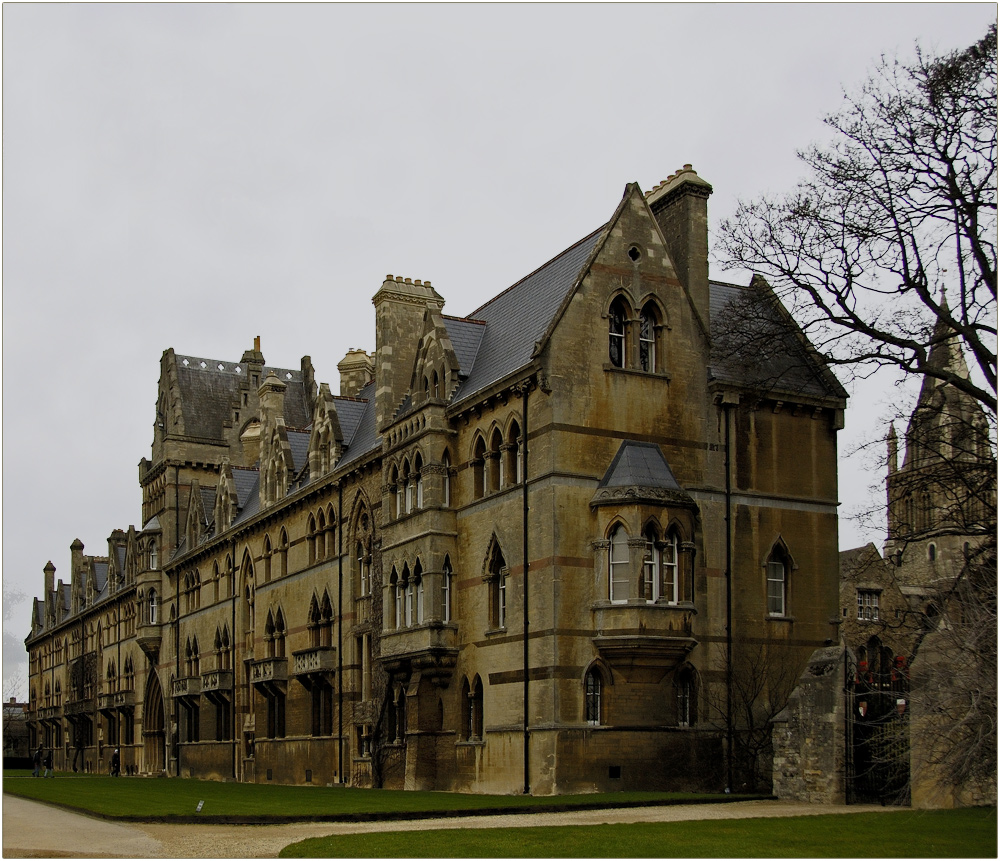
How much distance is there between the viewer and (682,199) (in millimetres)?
37344

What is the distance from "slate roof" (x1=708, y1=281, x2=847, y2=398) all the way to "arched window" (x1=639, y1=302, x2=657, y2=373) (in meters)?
1.75

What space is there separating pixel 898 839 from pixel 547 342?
16389 millimetres

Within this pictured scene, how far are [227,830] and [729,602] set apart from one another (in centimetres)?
1499

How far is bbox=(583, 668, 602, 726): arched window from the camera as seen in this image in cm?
3266

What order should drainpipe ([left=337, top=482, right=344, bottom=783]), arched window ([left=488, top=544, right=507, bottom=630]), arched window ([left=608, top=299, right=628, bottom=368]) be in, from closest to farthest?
arched window ([left=608, top=299, right=628, bottom=368]) → arched window ([left=488, top=544, right=507, bottom=630]) → drainpipe ([left=337, top=482, right=344, bottom=783])

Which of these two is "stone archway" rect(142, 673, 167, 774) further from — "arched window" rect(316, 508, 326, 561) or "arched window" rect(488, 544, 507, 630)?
"arched window" rect(488, 544, 507, 630)

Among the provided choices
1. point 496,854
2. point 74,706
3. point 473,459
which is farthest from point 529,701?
point 74,706

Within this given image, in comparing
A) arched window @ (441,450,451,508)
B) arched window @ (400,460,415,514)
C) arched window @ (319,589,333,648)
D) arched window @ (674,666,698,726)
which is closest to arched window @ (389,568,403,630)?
arched window @ (400,460,415,514)

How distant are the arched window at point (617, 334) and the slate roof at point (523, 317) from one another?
4.32 feet

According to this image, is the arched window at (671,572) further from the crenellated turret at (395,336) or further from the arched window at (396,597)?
the crenellated turret at (395,336)

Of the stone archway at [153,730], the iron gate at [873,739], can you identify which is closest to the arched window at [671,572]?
the iron gate at [873,739]

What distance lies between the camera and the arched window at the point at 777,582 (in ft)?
118

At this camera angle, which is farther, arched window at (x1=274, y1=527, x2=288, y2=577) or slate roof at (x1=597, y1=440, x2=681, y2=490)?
arched window at (x1=274, y1=527, x2=288, y2=577)

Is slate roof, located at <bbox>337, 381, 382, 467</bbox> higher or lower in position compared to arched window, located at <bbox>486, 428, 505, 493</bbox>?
higher
